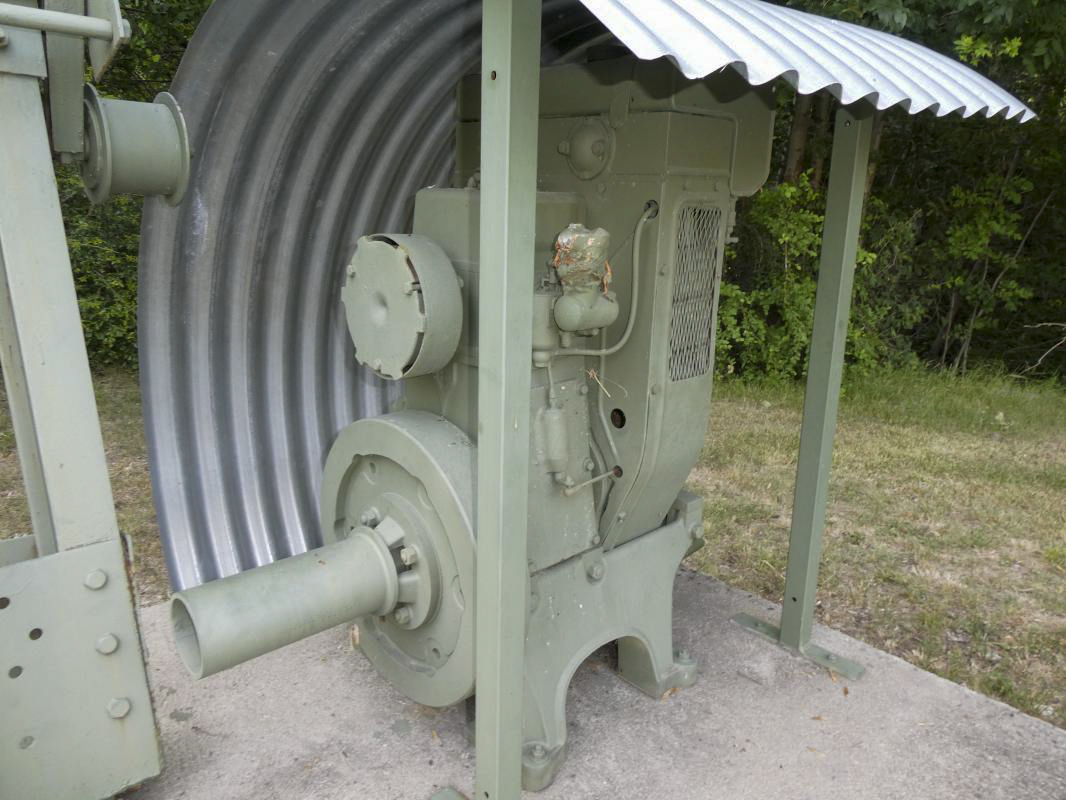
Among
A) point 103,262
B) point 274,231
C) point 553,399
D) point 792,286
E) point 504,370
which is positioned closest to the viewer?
point 504,370

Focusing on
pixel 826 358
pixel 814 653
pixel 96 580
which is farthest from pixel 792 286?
pixel 96 580

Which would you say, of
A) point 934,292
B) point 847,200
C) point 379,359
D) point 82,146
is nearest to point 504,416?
point 379,359

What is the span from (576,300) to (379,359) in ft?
2.07

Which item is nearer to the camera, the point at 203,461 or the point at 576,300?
the point at 576,300

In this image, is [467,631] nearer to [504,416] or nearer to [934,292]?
[504,416]

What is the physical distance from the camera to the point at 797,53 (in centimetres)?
187

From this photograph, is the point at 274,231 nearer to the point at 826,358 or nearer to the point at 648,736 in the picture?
the point at 826,358

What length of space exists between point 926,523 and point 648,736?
2773 mm

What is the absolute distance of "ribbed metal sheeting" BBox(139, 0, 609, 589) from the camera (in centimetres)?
275

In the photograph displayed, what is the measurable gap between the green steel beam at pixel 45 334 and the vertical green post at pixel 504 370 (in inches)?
37.1

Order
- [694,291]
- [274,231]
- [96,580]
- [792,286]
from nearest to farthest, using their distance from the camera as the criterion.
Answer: [96,580] < [694,291] < [274,231] < [792,286]

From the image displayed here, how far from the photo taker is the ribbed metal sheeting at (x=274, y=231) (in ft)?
9.01

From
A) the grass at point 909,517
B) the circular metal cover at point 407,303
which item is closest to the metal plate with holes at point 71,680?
the circular metal cover at point 407,303

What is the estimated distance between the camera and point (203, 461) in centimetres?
312
